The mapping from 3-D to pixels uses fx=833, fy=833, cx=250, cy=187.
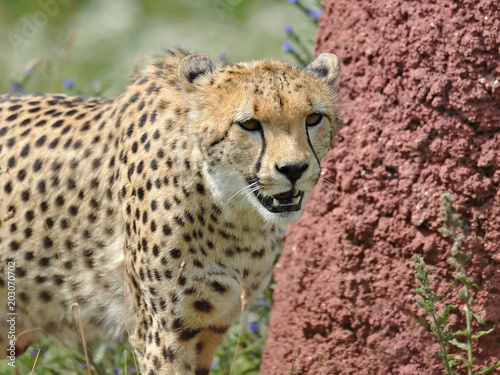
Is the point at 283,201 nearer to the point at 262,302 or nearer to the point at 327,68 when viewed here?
the point at 327,68

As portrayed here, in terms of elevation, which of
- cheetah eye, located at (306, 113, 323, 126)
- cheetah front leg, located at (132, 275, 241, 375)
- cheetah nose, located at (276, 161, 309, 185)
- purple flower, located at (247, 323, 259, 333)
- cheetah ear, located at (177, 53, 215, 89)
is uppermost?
cheetah ear, located at (177, 53, 215, 89)

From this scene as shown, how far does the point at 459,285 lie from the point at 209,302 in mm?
919

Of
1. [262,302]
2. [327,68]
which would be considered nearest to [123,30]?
[262,302]

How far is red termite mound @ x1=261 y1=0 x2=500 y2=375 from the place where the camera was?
297 centimetres

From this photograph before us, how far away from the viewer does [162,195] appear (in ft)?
9.96

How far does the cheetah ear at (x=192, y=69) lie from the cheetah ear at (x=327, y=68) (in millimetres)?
379

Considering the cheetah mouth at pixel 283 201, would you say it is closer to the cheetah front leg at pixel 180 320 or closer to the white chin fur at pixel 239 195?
the white chin fur at pixel 239 195

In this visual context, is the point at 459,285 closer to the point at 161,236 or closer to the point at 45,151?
the point at 161,236

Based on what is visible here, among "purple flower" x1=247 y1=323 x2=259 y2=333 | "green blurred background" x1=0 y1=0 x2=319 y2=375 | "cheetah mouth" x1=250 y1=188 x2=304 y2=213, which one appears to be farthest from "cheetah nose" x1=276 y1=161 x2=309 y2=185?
"green blurred background" x1=0 y1=0 x2=319 y2=375

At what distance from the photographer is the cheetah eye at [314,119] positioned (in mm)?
2803

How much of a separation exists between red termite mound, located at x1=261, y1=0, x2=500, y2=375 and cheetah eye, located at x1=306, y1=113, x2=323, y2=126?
1.43 feet

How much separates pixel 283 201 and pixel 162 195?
49 centimetres

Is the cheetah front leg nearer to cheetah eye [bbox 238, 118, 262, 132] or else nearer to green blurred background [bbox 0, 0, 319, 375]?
cheetah eye [bbox 238, 118, 262, 132]

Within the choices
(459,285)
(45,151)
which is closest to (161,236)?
(45,151)
